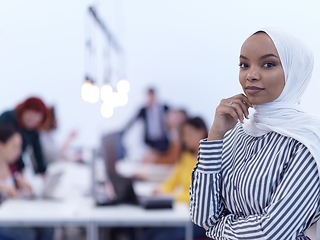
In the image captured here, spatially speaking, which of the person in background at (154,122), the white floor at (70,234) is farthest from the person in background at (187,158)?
the person in background at (154,122)

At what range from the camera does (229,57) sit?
3869mm

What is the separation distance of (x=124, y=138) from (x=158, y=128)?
51cm

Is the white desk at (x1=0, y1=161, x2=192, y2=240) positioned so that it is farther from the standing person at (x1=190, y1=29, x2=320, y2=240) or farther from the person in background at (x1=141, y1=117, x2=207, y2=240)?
the standing person at (x1=190, y1=29, x2=320, y2=240)

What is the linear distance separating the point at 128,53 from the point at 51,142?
1.67 m

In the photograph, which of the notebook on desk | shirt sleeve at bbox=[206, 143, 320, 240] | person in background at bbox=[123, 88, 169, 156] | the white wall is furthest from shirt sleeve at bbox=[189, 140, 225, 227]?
person in background at bbox=[123, 88, 169, 156]

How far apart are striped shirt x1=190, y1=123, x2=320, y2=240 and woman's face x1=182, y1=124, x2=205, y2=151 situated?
185 cm

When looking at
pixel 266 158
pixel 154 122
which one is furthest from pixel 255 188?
pixel 154 122

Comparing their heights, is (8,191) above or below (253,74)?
below

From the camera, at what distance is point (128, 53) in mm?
4586

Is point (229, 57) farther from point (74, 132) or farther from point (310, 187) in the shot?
point (310, 187)

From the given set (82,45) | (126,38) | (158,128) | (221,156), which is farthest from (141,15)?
(221,156)

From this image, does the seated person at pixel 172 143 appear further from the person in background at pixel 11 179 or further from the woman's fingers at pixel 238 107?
the woman's fingers at pixel 238 107

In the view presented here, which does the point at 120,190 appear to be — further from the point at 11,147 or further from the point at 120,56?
the point at 120,56

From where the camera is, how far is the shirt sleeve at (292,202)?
73 centimetres
